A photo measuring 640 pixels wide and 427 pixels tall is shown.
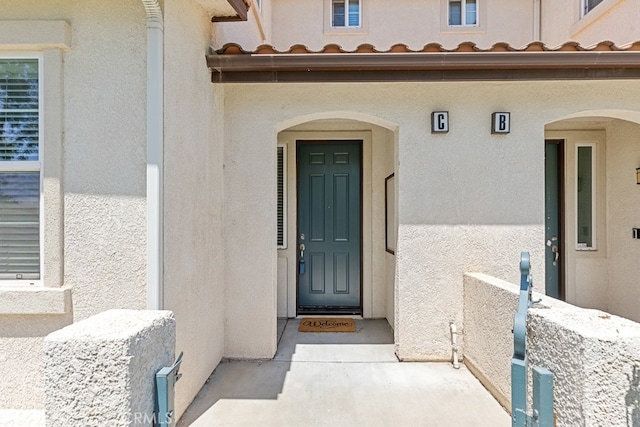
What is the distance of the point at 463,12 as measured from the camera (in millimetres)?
8258

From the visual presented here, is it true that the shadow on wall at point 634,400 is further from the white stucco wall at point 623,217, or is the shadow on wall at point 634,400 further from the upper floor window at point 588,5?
the upper floor window at point 588,5

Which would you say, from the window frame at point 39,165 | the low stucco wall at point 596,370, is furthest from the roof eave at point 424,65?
the low stucco wall at point 596,370

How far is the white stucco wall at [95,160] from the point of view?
3.64m

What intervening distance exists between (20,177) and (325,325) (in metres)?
5.03

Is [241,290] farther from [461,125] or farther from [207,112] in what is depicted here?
[461,125]

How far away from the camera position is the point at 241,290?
17.7ft

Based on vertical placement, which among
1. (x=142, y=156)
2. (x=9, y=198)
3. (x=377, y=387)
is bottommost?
(x=377, y=387)

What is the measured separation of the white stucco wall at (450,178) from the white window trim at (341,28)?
12.1 feet

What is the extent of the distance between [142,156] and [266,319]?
292 centimetres

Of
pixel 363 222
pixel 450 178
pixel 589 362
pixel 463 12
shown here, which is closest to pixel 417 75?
pixel 450 178

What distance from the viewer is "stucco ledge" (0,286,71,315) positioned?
3.59m

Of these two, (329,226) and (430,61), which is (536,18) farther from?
(329,226)

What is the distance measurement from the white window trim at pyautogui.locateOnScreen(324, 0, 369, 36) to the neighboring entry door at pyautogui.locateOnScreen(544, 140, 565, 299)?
463 cm

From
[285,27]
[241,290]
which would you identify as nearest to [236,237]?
[241,290]
